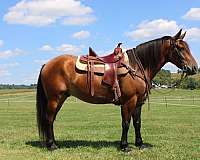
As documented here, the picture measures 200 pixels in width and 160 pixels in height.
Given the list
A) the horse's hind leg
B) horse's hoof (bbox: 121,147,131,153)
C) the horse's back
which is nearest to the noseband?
horse's hoof (bbox: 121,147,131,153)

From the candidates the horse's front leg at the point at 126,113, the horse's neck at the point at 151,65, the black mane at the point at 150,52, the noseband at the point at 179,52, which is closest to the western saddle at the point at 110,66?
the horse's front leg at the point at 126,113

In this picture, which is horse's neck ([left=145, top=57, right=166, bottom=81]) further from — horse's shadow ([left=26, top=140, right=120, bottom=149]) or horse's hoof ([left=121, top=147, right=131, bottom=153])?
horse's shadow ([left=26, top=140, right=120, bottom=149])

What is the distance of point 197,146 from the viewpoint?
9.70m

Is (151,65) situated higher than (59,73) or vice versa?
(151,65)

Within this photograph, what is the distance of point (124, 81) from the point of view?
29.7 feet

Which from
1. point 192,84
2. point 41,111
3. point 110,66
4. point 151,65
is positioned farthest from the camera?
point 192,84

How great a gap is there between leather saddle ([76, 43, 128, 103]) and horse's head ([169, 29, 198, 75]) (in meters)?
1.18

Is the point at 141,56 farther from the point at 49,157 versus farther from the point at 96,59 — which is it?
the point at 49,157

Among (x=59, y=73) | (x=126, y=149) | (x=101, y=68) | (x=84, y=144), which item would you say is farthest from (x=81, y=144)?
(x=101, y=68)

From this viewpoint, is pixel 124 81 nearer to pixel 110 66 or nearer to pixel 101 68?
pixel 110 66

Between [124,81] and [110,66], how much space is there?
506 millimetres

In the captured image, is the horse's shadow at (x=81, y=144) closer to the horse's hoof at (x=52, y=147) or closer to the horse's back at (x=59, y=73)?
the horse's hoof at (x=52, y=147)

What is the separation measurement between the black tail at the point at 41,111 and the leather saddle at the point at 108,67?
4.32 feet

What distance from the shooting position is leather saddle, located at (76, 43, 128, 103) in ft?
29.7
